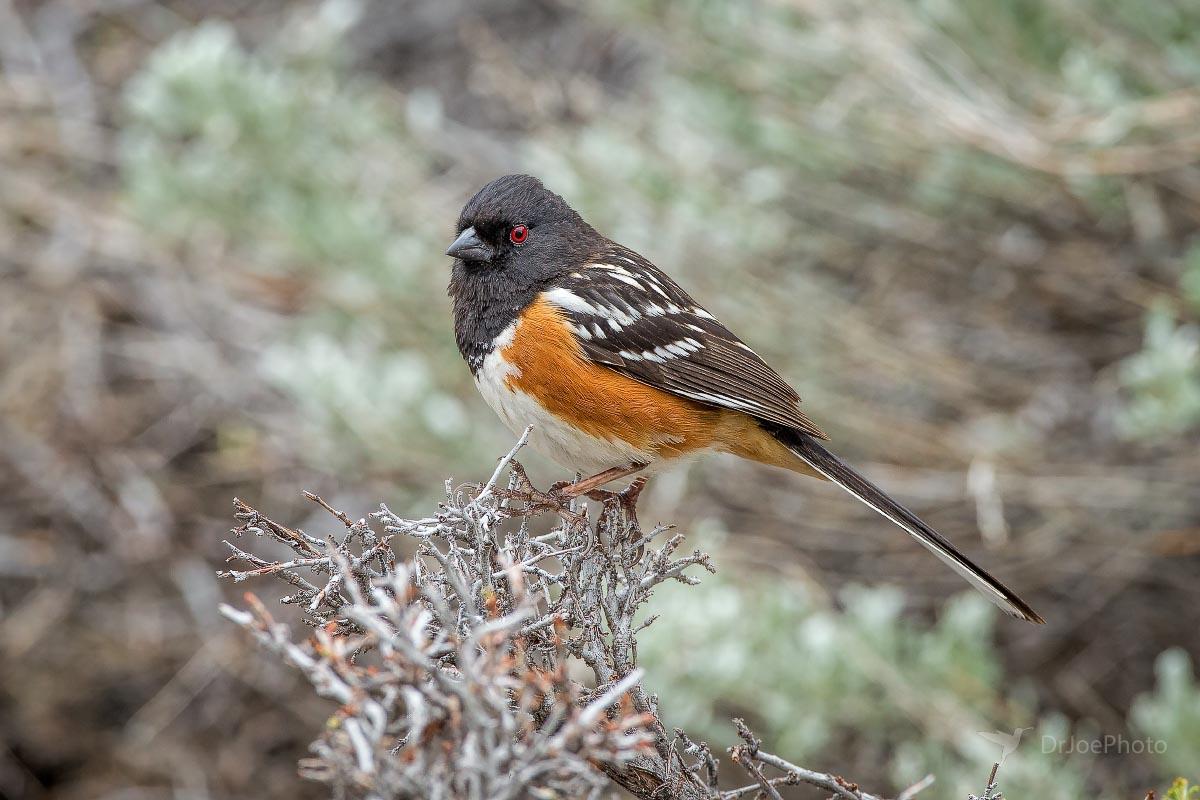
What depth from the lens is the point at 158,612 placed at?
469 centimetres

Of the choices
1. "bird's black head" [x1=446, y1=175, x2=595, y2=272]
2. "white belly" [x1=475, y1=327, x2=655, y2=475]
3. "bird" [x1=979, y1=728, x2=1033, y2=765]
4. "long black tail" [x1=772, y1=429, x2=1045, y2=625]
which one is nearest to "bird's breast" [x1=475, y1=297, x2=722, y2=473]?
"white belly" [x1=475, y1=327, x2=655, y2=475]

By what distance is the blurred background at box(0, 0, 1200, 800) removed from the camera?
3314mm

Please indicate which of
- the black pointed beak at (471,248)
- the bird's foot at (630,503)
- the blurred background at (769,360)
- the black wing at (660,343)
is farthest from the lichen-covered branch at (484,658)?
the blurred background at (769,360)

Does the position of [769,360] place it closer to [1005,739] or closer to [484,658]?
[1005,739]

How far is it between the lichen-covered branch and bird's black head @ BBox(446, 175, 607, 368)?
0.49 metres

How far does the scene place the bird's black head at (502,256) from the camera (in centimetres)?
257

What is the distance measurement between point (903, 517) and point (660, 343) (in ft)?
2.01

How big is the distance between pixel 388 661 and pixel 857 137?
3056mm

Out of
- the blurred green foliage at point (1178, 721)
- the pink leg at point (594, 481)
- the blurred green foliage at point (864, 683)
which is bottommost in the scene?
the blurred green foliage at point (864, 683)

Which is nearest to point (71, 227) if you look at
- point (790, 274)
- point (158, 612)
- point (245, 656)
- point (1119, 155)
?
point (158, 612)

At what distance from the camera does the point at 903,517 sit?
247 cm

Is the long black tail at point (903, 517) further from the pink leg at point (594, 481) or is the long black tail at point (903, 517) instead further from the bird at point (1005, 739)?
the bird at point (1005, 739)

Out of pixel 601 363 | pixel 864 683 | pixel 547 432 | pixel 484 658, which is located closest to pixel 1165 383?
pixel 864 683

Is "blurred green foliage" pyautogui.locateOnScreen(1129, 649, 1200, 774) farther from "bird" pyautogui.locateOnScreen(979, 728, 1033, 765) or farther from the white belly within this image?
the white belly
